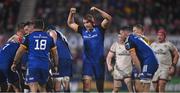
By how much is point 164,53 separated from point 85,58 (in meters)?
2.64

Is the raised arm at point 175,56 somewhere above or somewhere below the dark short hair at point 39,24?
below

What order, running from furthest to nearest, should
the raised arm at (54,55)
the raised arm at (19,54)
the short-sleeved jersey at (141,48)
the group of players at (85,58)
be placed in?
the short-sleeved jersey at (141,48) → the raised arm at (54,55) → the raised arm at (19,54) → the group of players at (85,58)

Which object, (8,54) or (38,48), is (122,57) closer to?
(8,54)

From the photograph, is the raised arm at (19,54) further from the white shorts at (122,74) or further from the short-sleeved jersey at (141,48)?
the white shorts at (122,74)

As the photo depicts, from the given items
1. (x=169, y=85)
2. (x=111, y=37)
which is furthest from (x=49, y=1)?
(x=169, y=85)

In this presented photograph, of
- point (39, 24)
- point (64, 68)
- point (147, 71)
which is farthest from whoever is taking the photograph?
point (64, 68)

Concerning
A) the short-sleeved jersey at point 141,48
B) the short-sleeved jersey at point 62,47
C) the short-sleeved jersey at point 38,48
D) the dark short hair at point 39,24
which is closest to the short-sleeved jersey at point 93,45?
the short-sleeved jersey at point 62,47

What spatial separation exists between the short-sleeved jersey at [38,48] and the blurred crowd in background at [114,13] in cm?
1425

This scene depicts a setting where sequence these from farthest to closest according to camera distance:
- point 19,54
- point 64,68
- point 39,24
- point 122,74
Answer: point 122,74 < point 64,68 < point 19,54 < point 39,24

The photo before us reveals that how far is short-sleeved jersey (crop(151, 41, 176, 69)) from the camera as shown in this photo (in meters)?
20.4

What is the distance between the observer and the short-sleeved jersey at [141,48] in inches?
680

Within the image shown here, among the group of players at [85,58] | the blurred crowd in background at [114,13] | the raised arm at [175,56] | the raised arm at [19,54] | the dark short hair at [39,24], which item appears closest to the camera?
the dark short hair at [39,24]

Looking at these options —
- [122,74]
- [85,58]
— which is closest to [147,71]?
[85,58]

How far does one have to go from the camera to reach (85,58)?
19.2 meters
